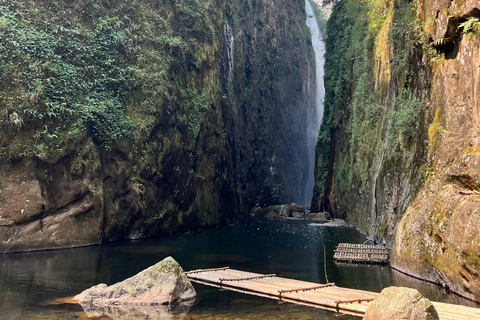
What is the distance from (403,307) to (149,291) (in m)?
6.89

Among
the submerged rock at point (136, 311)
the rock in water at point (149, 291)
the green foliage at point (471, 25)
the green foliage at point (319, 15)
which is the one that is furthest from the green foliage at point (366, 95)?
the green foliage at point (319, 15)

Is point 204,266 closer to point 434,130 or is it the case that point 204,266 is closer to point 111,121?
point 434,130

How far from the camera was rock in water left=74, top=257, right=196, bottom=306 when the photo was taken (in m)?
12.0

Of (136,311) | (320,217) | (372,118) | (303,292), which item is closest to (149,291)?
(136,311)

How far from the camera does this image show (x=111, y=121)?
26484 millimetres

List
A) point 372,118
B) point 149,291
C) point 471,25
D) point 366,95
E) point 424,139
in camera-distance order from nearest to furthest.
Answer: point 149,291 < point 471,25 < point 424,139 < point 372,118 < point 366,95

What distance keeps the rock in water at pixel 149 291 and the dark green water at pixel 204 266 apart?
607mm

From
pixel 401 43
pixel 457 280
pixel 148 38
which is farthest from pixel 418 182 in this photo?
pixel 148 38

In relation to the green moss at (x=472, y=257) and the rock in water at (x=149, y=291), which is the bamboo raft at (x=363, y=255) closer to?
the green moss at (x=472, y=257)

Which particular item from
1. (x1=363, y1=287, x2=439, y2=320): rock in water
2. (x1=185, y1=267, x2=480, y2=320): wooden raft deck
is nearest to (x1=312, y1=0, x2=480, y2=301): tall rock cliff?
(x1=185, y1=267, x2=480, y2=320): wooden raft deck

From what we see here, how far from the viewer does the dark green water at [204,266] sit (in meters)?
11.2

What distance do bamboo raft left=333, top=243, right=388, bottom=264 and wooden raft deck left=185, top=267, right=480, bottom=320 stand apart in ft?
16.0

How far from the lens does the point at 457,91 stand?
13789mm

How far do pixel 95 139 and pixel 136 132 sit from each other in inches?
103
